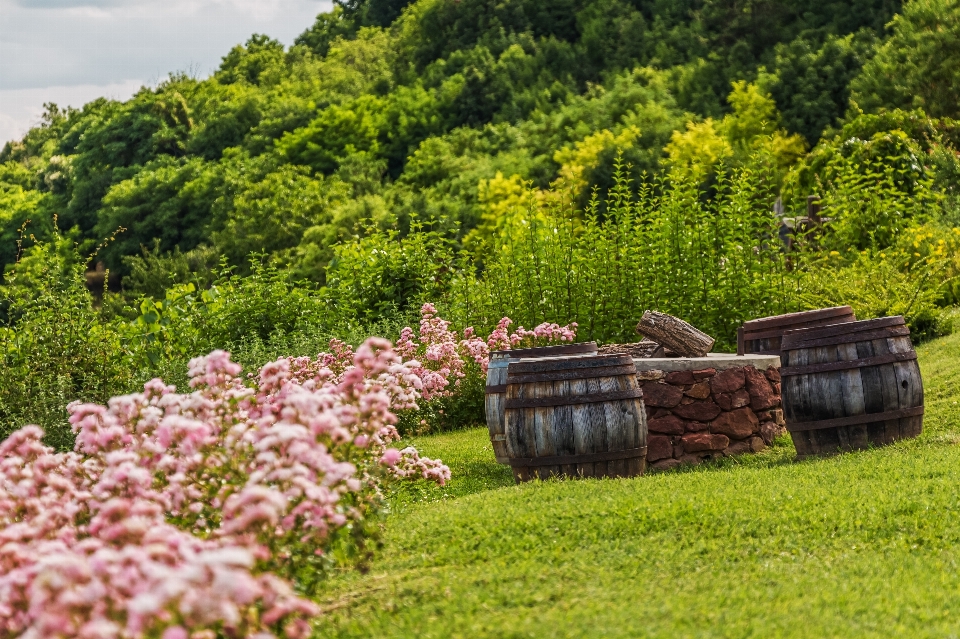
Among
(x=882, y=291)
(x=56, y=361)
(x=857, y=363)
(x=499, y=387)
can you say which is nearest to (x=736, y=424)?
(x=857, y=363)

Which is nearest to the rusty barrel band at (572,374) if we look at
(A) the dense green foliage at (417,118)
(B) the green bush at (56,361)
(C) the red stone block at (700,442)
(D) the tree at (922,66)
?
(C) the red stone block at (700,442)

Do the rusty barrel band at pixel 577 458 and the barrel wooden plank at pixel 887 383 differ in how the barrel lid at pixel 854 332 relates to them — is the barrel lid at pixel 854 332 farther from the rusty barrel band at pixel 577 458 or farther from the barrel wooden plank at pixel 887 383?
the rusty barrel band at pixel 577 458

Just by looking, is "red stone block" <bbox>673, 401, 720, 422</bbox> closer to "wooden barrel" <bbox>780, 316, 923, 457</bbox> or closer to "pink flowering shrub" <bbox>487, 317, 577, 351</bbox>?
"wooden barrel" <bbox>780, 316, 923, 457</bbox>

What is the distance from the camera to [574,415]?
20.0ft

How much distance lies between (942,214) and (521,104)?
37415 millimetres

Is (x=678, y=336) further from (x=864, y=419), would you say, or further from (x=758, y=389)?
(x=864, y=419)

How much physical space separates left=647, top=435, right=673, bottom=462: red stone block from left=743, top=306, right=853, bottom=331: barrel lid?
1.69m

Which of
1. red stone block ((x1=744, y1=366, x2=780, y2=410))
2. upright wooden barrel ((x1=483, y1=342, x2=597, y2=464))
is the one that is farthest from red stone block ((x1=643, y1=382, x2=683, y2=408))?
red stone block ((x1=744, y1=366, x2=780, y2=410))

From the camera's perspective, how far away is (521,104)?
5156 centimetres

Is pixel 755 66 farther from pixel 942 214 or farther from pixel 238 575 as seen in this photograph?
pixel 238 575

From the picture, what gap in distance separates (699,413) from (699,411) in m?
0.01

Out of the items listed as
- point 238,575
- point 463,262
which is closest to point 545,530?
point 238,575

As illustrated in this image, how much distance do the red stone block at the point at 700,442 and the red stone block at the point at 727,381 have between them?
1.01 feet

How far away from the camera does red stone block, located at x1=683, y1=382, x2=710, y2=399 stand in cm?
734
